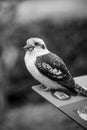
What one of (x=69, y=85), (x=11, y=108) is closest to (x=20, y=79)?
(x=11, y=108)

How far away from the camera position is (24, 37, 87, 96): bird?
948mm

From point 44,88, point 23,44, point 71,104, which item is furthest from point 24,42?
point 71,104

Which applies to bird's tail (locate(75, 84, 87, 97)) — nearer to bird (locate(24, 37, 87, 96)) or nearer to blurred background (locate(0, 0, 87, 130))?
bird (locate(24, 37, 87, 96))

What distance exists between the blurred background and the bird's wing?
1.95 ft

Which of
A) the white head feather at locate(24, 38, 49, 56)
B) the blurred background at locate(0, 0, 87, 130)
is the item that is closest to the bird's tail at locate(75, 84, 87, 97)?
the white head feather at locate(24, 38, 49, 56)

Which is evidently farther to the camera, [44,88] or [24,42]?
[24,42]

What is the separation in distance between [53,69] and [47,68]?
0.07ft

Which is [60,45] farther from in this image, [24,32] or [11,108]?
[11,108]

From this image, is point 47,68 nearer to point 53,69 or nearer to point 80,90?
point 53,69

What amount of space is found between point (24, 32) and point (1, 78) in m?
0.27

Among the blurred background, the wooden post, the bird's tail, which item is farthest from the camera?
the blurred background

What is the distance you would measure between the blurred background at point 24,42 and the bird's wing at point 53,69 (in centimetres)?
59

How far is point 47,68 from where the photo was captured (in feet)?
3.11

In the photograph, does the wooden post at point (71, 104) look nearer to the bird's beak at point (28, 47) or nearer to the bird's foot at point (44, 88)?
the bird's foot at point (44, 88)
